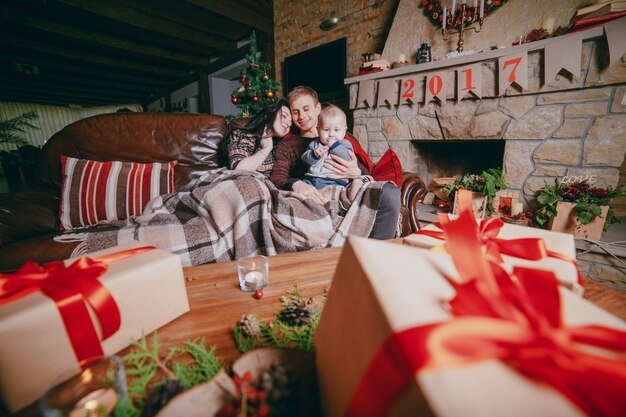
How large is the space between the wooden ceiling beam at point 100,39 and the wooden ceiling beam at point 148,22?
84 cm

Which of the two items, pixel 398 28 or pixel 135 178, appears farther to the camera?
pixel 398 28

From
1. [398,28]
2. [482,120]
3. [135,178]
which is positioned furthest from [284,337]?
[398,28]

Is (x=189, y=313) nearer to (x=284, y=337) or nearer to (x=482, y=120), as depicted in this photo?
(x=284, y=337)

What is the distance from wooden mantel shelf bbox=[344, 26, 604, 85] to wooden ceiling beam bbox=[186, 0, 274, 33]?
93.1 inches

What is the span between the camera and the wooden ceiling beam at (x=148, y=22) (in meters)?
3.25

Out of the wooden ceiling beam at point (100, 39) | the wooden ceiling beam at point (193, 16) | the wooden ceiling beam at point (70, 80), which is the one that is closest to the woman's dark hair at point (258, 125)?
the wooden ceiling beam at point (193, 16)

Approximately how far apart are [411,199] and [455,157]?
177 cm

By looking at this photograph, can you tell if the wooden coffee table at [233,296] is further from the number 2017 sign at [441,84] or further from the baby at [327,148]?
the number 2017 sign at [441,84]

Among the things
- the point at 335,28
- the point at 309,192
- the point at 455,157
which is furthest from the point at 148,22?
the point at 455,157

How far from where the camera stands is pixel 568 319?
240 millimetres

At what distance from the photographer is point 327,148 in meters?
1.59

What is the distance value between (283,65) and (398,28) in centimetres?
208

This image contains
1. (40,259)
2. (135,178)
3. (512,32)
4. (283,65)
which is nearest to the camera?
(40,259)

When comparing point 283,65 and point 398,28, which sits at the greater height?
point 283,65
